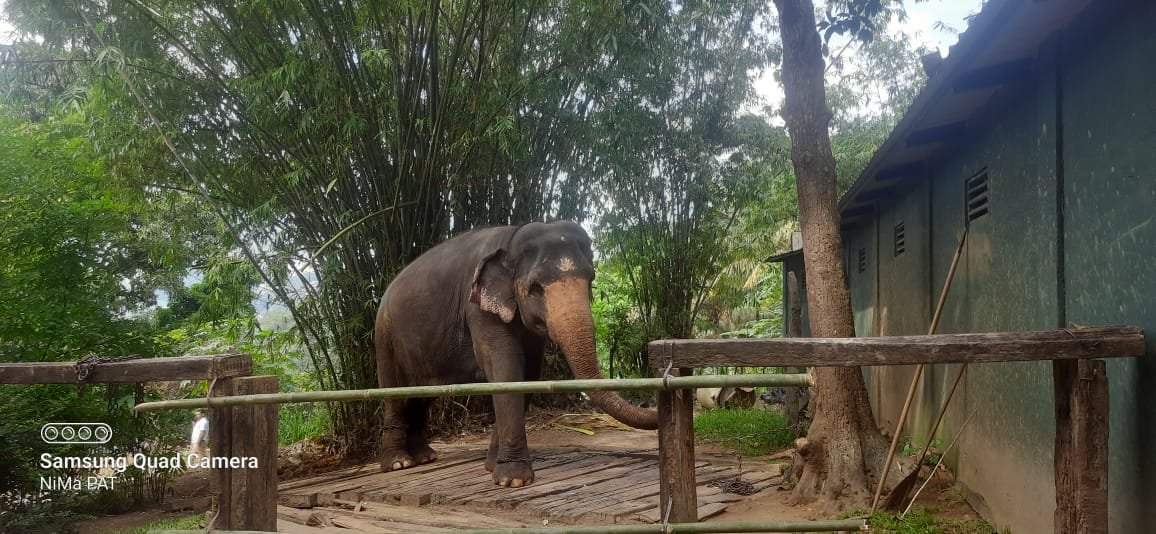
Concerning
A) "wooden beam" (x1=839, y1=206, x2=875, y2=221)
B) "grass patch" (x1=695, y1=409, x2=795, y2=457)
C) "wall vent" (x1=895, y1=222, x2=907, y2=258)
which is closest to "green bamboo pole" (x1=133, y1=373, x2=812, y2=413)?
"grass patch" (x1=695, y1=409, x2=795, y2=457)

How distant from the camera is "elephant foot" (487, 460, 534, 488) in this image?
4.63 m

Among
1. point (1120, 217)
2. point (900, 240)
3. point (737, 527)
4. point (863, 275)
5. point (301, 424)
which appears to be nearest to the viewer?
point (737, 527)

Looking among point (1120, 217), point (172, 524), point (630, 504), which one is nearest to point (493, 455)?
point (630, 504)

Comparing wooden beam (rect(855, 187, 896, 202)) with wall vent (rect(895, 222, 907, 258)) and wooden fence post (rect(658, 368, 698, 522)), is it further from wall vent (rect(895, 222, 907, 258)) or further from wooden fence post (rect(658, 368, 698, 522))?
wooden fence post (rect(658, 368, 698, 522))

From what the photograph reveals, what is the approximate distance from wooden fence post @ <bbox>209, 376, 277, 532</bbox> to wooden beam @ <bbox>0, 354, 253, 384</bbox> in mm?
63

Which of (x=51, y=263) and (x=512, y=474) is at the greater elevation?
(x=51, y=263)

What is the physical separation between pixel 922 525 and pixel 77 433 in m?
3.91

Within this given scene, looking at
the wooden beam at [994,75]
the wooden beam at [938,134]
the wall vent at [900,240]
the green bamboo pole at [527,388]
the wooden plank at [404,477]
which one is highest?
the wooden beam at [994,75]

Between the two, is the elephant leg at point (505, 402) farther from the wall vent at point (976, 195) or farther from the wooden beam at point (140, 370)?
the wall vent at point (976, 195)

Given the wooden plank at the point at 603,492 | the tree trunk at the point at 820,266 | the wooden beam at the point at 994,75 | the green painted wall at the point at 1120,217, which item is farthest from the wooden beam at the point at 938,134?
the wooden plank at the point at 603,492

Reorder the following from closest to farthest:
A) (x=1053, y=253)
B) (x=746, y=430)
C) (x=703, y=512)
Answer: (x=1053, y=253) → (x=703, y=512) → (x=746, y=430)

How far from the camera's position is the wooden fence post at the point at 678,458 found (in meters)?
2.27

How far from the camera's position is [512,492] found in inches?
176

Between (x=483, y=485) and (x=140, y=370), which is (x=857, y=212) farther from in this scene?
(x=140, y=370)
